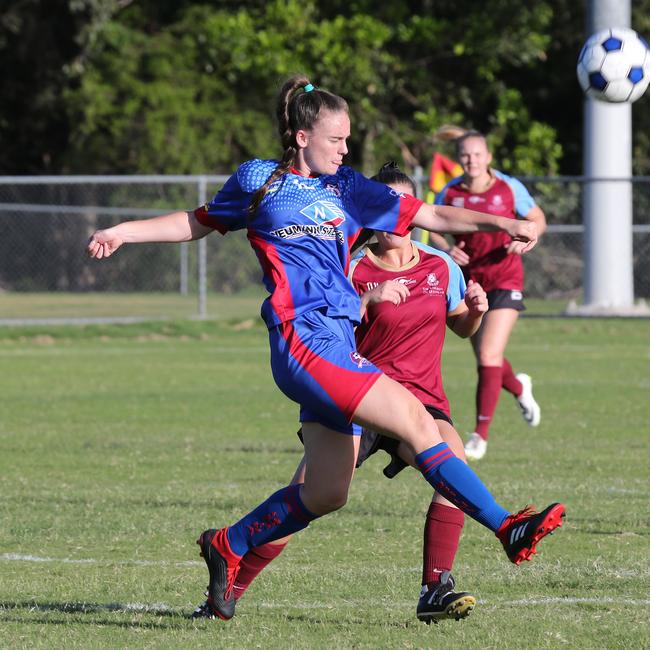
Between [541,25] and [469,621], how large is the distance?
1121 inches

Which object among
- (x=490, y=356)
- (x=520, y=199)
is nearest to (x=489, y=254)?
(x=520, y=199)

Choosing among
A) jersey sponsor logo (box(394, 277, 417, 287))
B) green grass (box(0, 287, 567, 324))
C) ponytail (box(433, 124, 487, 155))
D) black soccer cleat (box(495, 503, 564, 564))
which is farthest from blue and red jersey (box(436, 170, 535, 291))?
green grass (box(0, 287, 567, 324))

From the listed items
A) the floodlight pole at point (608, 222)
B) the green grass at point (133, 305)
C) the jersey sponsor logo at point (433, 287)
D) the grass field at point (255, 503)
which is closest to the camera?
the grass field at point (255, 503)

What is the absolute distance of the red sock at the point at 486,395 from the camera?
Answer: 30.3 feet

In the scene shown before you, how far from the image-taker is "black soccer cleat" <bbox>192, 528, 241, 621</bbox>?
488 centimetres

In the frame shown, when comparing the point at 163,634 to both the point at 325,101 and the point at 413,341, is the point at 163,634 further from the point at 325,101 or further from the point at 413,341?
the point at 325,101

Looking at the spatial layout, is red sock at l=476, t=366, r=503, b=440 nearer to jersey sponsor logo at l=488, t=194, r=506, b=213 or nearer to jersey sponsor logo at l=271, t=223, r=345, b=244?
jersey sponsor logo at l=488, t=194, r=506, b=213

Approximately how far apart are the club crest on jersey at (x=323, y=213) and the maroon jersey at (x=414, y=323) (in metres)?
0.76

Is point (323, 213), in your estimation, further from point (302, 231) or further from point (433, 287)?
point (433, 287)

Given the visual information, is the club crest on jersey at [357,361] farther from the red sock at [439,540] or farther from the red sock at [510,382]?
the red sock at [510,382]

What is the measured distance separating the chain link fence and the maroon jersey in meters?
14.5

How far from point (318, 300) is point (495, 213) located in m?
5.09

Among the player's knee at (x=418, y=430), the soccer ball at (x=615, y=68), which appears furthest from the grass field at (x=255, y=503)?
the soccer ball at (x=615, y=68)

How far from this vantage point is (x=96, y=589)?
17.8 feet
